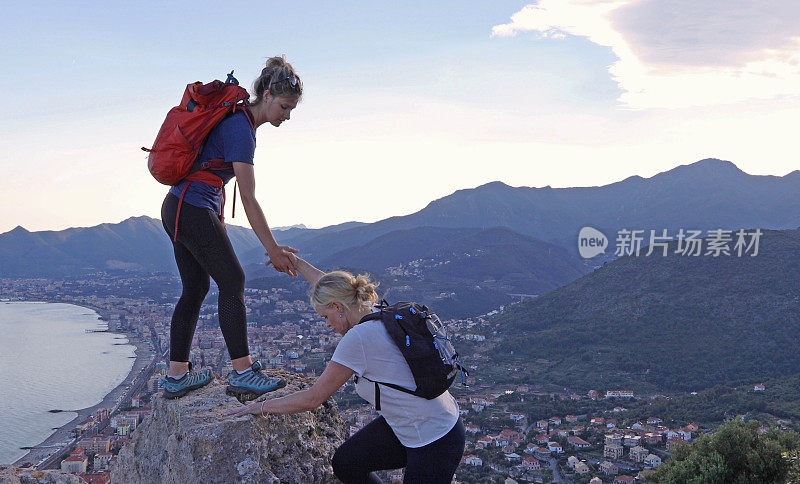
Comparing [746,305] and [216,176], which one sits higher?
[216,176]

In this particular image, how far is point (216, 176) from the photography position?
3.41 m

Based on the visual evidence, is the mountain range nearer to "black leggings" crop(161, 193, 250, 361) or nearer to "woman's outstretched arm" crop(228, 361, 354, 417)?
"black leggings" crop(161, 193, 250, 361)

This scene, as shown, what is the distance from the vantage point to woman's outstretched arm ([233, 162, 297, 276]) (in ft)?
10.6

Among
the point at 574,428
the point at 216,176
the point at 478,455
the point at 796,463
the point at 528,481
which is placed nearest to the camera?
the point at 216,176

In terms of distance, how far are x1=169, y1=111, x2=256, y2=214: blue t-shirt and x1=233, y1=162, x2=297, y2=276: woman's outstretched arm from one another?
0.07 meters

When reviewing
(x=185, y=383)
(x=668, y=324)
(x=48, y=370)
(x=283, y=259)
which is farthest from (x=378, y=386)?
(x=48, y=370)

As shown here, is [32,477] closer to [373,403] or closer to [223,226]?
[223,226]

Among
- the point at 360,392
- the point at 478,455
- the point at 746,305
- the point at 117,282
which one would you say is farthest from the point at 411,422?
the point at 117,282

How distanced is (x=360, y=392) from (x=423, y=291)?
79.7 meters

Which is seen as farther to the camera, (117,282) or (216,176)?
(117,282)

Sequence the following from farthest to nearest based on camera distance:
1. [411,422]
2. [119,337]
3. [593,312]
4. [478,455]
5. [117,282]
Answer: [117,282]
[119,337]
[593,312]
[478,455]
[411,422]

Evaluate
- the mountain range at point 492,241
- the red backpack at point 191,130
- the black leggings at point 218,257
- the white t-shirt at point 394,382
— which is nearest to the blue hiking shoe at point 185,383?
the black leggings at point 218,257

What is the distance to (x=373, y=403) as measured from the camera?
107 inches

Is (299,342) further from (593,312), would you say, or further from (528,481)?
(528,481)
